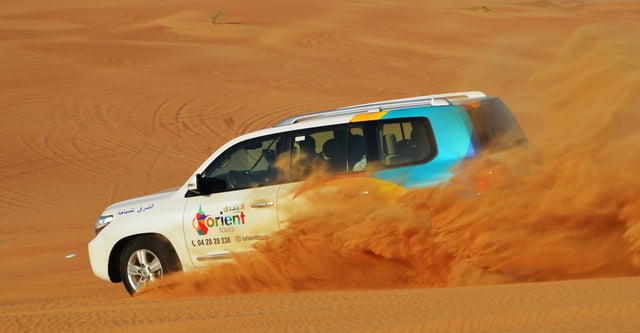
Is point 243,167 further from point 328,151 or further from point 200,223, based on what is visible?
point 328,151

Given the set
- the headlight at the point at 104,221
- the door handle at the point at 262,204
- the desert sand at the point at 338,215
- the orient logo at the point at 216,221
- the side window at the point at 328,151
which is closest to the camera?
the desert sand at the point at 338,215

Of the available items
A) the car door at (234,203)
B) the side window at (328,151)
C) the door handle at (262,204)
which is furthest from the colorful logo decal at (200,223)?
the side window at (328,151)

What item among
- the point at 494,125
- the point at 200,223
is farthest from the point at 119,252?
the point at 494,125

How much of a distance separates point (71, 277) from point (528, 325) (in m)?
6.53

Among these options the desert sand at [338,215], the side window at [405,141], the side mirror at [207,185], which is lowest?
the desert sand at [338,215]

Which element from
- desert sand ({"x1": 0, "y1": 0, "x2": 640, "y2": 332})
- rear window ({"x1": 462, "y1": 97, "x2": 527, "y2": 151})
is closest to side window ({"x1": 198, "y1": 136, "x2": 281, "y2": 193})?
desert sand ({"x1": 0, "y1": 0, "x2": 640, "y2": 332})

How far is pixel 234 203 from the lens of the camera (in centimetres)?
842

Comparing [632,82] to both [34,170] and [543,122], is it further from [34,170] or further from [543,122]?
[34,170]

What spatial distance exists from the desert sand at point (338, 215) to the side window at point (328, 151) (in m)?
0.40

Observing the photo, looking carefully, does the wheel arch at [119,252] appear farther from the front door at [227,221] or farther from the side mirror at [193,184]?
the side mirror at [193,184]

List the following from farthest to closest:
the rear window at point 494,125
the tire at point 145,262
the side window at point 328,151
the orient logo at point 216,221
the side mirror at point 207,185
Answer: the tire at point 145,262 → the side mirror at point 207,185 → the orient logo at point 216,221 → the side window at point 328,151 → the rear window at point 494,125

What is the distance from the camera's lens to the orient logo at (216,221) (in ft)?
27.5

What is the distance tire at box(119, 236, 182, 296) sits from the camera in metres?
8.78

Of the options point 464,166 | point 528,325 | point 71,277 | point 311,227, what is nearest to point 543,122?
point 464,166
